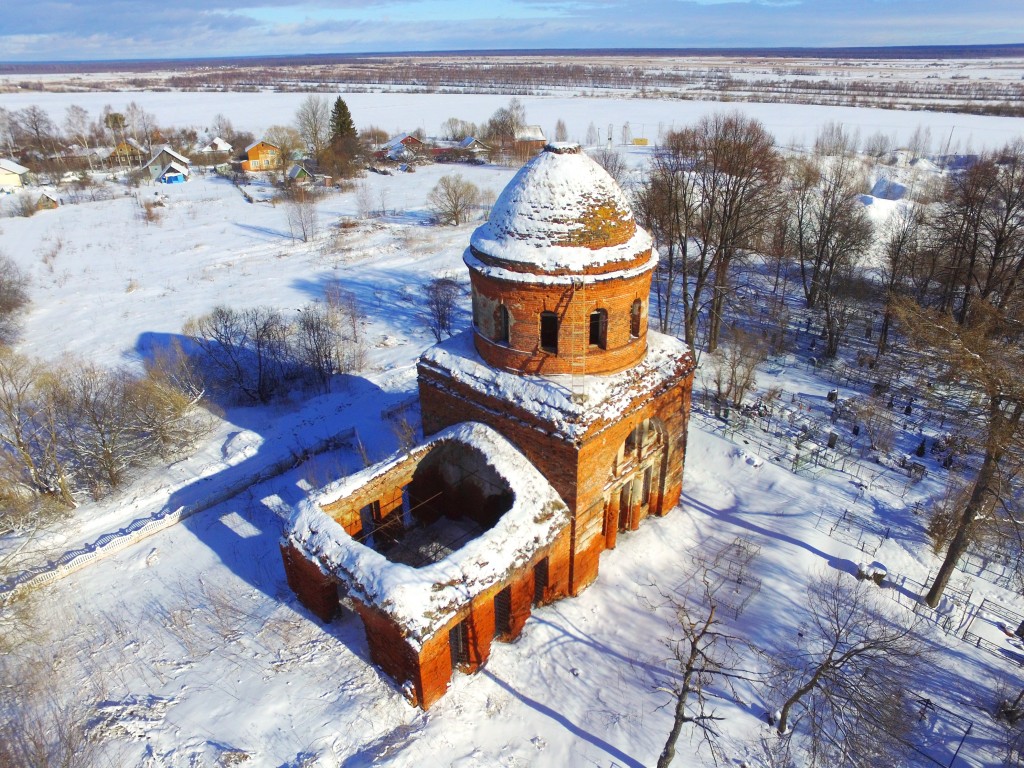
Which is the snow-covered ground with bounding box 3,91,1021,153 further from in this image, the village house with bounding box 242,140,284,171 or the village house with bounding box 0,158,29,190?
the village house with bounding box 0,158,29,190

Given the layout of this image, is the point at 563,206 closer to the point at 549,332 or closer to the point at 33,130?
the point at 549,332

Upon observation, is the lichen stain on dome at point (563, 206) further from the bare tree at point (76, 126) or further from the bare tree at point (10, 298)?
the bare tree at point (76, 126)

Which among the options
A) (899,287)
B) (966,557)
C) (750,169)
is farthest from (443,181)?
(966,557)

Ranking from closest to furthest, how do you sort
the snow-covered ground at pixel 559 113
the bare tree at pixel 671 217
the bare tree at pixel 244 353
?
the bare tree at pixel 244 353, the bare tree at pixel 671 217, the snow-covered ground at pixel 559 113

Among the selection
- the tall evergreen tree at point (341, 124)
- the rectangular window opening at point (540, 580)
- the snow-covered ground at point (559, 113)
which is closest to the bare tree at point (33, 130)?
the snow-covered ground at point (559, 113)

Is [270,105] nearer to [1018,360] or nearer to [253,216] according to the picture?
[253,216]
